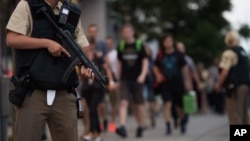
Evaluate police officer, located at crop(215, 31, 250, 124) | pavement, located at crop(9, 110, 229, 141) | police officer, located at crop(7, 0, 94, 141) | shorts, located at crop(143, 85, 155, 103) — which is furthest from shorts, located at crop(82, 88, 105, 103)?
police officer, located at crop(7, 0, 94, 141)

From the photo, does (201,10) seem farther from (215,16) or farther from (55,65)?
(55,65)

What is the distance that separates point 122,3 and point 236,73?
14.4 metres

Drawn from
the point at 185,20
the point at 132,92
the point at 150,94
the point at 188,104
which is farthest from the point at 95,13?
the point at 132,92

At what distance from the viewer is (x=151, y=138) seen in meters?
11.5

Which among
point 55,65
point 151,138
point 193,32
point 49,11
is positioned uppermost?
point 193,32

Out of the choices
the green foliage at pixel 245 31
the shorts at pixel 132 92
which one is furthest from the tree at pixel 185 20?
the shorts at pixel 132 92

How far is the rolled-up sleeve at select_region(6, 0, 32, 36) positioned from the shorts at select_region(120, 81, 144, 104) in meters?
6.70

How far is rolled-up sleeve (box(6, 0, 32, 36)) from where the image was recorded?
16.3 feet

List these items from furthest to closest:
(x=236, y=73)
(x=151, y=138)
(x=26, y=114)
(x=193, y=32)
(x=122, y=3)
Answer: (x=193, y=32), (x=122, y=3), (x=151, y=138), (x=236, y=73), (x=26, y=114)

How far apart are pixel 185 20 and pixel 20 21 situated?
23.3 metres

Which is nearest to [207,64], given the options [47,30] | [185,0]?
[185,0]

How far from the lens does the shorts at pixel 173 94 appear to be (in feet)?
40.9

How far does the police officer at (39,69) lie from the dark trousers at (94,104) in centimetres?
523

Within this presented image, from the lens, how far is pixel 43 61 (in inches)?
195
